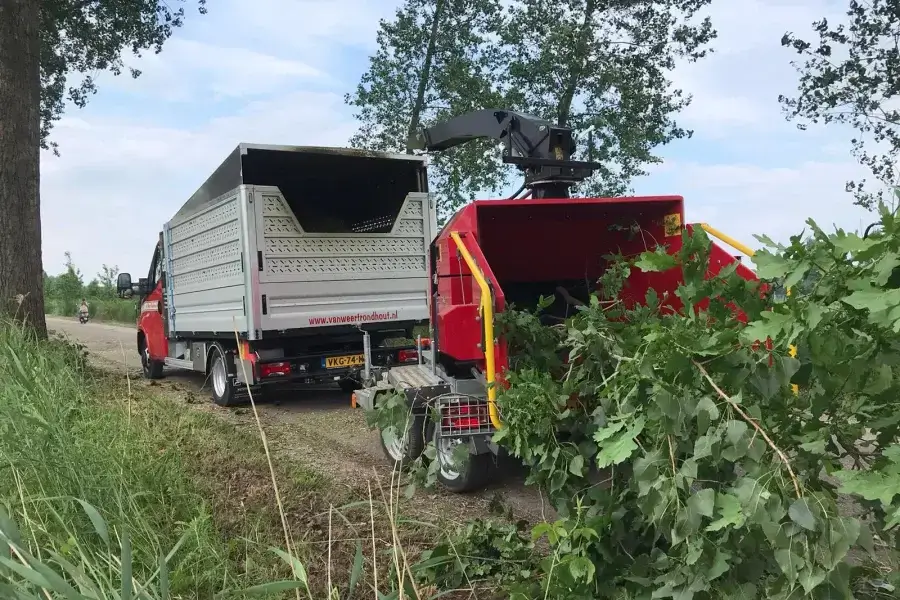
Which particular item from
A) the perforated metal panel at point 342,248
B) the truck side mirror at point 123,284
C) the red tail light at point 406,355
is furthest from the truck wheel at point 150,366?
the red tail light at point 406,355

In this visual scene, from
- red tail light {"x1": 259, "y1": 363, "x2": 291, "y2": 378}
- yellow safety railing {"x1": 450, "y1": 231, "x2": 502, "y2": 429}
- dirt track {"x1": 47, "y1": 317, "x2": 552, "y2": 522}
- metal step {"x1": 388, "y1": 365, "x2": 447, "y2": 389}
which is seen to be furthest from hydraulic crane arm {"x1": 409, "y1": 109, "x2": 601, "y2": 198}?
red tail light {"x1": 259, "y1": 363, "x2": 291, "y2": 378}

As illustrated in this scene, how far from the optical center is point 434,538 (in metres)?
3.59

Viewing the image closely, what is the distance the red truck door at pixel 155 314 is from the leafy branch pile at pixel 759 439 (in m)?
9.45

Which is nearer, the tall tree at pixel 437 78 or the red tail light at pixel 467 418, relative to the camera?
the red tail light at pixel 467 418

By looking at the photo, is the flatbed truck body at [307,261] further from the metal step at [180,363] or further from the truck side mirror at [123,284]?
the truck side mirror at [123,284]

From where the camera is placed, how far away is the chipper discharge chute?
3.96 metres

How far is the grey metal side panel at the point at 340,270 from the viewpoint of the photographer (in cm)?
760

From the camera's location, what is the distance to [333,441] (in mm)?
6344

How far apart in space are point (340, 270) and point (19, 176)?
404cm

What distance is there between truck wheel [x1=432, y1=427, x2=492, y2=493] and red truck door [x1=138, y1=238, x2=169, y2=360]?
7.35 meters

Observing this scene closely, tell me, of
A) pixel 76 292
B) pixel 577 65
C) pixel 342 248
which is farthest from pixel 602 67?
pixel 76 292

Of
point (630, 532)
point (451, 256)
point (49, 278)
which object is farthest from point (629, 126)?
point (49, 278)

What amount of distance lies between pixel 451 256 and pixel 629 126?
11.2 meters

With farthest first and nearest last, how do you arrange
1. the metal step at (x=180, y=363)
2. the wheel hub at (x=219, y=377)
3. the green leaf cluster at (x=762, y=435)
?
the metal step at (x=180, y=363)
the wheel hub at (x=219, y=377)
the green leaf cluster at (x=762, y=435)
